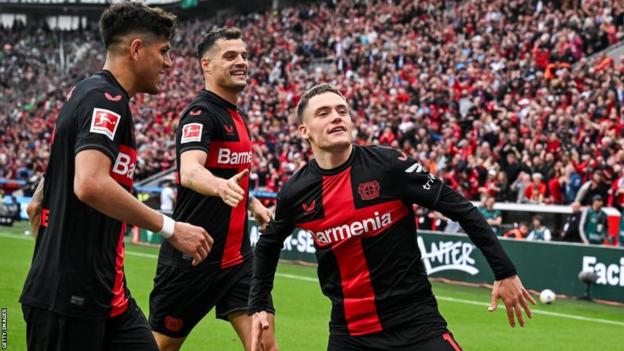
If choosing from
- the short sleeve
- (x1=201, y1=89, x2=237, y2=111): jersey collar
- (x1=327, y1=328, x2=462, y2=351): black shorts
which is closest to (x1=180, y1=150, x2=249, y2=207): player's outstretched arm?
the short sleeve

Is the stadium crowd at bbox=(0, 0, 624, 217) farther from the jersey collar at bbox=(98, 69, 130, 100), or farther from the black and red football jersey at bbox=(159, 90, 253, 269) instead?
the jersey collar at bbox=(98, 69, 130, 100)

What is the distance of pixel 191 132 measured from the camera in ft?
23.0

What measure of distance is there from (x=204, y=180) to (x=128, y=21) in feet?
4.47

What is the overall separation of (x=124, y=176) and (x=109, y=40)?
0.71 meters

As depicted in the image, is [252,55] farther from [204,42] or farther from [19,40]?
[204,42]

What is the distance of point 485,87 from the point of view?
24.8 meters

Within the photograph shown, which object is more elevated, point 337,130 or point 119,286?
point 337,130

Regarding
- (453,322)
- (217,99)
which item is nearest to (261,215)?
(217,99)

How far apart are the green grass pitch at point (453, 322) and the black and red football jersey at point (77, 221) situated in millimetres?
5338

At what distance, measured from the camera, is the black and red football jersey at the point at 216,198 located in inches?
285

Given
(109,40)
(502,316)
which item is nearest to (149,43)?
(109,40)

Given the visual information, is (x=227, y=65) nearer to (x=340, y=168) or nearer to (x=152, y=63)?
(x=340, y=168)

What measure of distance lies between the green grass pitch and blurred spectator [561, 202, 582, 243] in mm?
1952

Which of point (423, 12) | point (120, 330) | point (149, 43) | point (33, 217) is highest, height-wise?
Answer: point (423, 12)
